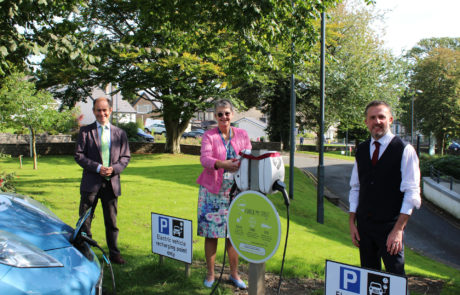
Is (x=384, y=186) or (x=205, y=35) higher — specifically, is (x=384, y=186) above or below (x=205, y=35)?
below

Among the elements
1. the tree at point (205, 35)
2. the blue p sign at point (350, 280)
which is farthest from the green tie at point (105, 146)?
the blue p sign at point (350, 280)

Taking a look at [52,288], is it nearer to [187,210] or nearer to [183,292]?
[183,292]

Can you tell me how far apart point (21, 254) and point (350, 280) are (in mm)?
2326

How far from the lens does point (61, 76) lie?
861 inches

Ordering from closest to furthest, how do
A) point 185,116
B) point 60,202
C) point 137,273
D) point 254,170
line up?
1. point 254,170
2. point 137,273
3. point 60,202
4. point 185,116

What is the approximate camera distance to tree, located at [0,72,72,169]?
13914 mm

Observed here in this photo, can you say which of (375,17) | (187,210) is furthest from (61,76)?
(375,17)

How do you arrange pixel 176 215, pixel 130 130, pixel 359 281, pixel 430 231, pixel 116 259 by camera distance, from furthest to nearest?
pixel 130 130
pixel 430 231
pixel 176 215
pixel 116 259
pixel 359 281

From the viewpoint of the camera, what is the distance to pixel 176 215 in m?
8.56

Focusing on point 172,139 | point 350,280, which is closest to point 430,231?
point 350,280

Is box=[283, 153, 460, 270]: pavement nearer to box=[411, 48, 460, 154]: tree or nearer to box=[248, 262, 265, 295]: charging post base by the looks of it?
box=[248, 262, 265, 295]: charging post base

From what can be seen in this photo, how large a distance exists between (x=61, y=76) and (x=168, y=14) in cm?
1475

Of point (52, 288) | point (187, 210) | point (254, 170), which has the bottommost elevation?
point (187, 210)

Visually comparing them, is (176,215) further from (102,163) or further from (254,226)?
(254,226)
